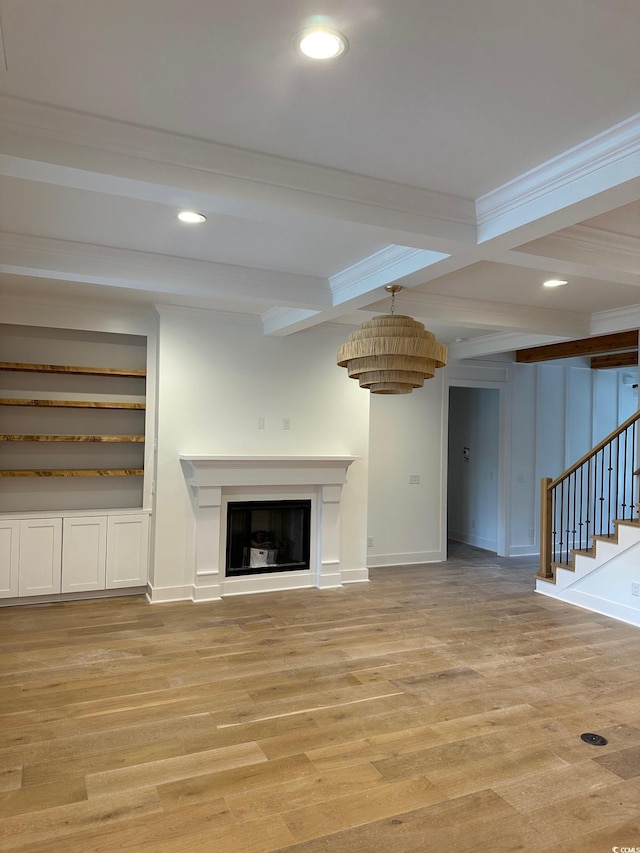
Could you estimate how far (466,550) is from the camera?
8.29 metres

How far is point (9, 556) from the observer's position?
5.06 meters

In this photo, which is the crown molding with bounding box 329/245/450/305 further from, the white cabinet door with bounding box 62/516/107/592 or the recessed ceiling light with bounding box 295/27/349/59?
the white cabinet door with bounding box 62/516/107/592

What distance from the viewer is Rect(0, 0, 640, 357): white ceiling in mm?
1793

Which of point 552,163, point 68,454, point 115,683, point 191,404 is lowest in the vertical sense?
point 115,683

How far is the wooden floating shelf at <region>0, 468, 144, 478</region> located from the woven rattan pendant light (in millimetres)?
2694

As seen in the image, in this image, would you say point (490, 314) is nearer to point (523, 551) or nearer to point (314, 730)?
point (314, 730)

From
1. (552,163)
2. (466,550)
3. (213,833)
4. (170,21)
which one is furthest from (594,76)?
(466,550)

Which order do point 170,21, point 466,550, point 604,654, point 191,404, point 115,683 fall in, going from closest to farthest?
point 170,21, point 115,683, point 604,654, point 191,404, point 466,550

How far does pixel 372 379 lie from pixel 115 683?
249 cm

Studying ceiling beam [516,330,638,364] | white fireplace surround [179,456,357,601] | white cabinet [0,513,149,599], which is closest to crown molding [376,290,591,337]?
ceiling beam [516,330,638,364]

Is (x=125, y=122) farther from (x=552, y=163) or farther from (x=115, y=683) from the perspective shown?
(x=115, y=683)

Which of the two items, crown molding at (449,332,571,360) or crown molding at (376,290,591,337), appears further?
crown molding at (449,332,571,360)

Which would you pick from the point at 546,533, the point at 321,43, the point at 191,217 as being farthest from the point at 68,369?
the point at 546,533

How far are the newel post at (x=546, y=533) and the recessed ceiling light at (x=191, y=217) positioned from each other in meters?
4.56
